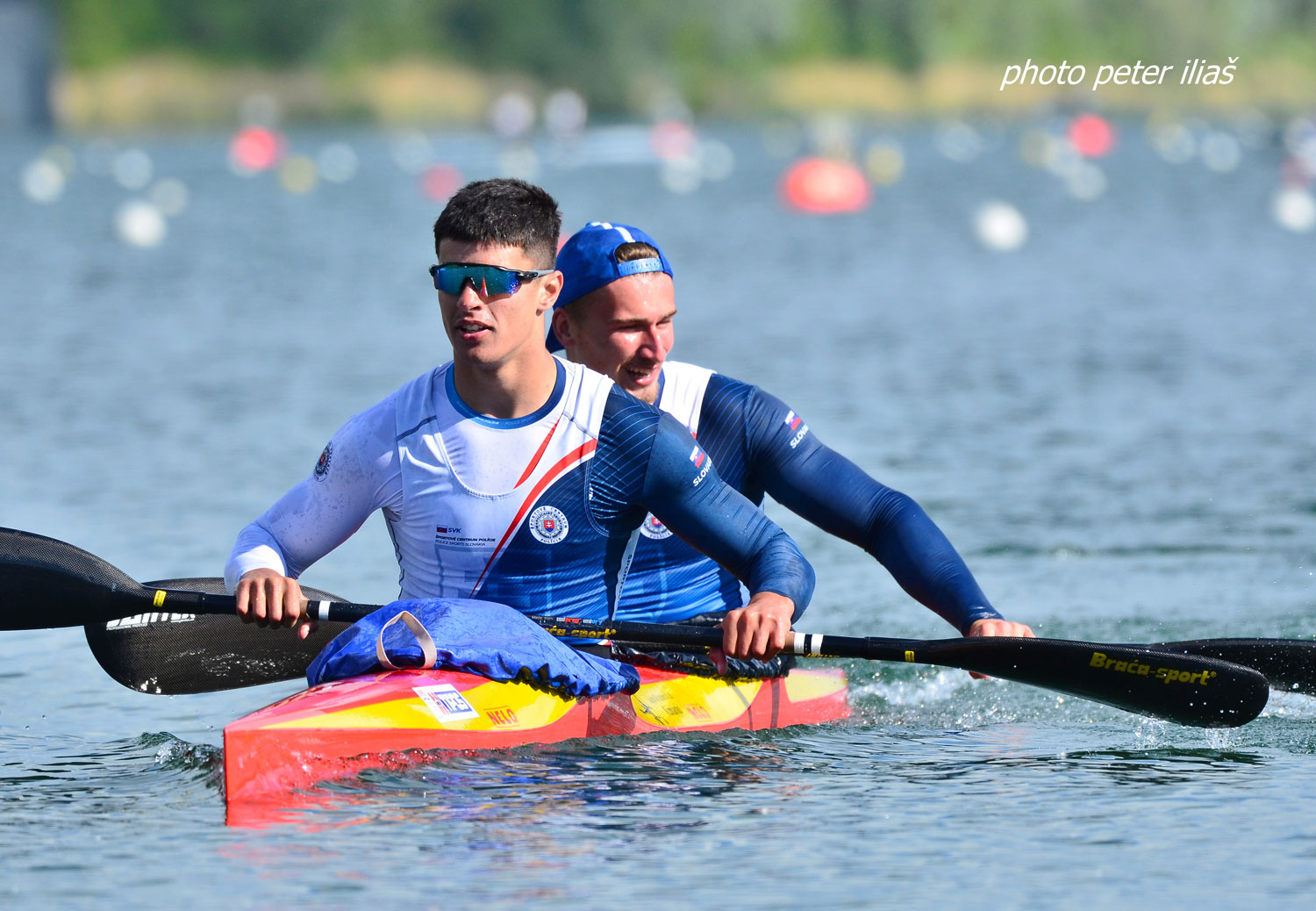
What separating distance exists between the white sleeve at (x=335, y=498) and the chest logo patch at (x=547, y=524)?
412mm

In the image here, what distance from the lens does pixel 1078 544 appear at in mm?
10898

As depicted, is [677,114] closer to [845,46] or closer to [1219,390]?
[845,46]

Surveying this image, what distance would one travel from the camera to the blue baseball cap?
21.7 ft

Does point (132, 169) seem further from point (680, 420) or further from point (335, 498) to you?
point (335, 498)

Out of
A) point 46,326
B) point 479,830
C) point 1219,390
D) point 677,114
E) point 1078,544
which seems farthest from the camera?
point 677,114

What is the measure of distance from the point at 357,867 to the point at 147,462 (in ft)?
29.5

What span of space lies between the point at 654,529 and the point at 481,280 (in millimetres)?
1119

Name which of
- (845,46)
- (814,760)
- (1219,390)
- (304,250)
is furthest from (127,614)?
(845,46)

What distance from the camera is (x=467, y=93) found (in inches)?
3157

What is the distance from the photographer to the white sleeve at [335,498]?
6074 mm

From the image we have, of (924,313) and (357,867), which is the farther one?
(924,313)

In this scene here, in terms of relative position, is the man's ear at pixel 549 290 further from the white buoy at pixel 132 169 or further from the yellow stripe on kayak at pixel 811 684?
the white buoy at pixel 132 169

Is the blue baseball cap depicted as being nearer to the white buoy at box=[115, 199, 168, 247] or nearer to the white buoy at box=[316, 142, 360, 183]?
the white buoy at box=[115, 199, 168, 247]

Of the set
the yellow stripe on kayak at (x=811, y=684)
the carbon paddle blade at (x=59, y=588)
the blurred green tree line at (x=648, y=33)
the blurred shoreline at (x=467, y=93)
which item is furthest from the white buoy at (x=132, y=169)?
the yellow stripe on kayak at (x=811, y=684)
